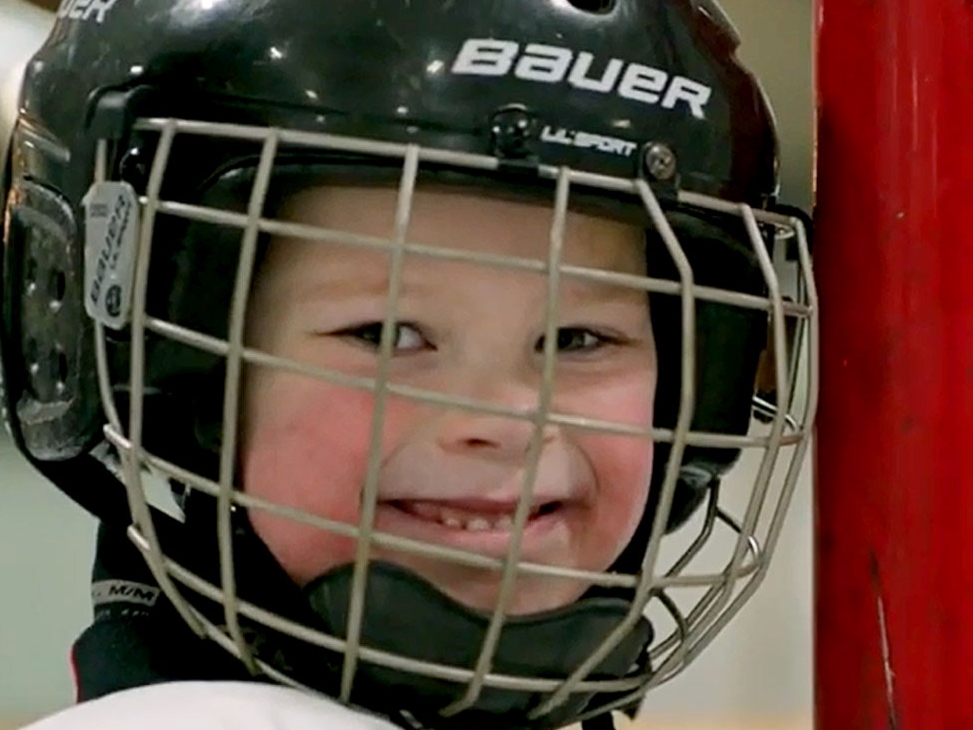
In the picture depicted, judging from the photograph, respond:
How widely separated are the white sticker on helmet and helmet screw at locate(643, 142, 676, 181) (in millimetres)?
233

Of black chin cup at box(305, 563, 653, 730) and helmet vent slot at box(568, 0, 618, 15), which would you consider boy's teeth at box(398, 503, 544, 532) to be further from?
helmet vent slot at box(568, 0, 618, 15)

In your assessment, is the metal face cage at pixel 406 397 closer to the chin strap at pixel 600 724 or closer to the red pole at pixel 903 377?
the red pole at pixel 903 377

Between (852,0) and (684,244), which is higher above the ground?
(852,0)

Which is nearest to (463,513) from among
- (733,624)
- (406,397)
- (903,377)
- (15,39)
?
(406,397)

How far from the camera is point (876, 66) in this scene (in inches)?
29.7

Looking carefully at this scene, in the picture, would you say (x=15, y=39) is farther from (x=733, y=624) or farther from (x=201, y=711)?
(x=733, y=624)

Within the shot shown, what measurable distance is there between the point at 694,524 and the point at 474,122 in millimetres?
1222

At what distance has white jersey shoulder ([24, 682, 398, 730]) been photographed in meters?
0.62

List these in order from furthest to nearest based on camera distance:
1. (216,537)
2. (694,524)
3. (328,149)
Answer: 1. (694,524)
2. (216,537)
3. (328,149)

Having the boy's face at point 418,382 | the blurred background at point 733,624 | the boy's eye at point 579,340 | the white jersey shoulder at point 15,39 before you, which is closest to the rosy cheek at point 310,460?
the boy's face at point 418,382

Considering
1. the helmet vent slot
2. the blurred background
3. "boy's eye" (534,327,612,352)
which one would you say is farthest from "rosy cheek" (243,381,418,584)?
the blurred background

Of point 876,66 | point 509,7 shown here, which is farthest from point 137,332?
point 876,66

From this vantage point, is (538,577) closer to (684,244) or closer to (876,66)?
(684,244)

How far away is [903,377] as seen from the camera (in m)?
0.73
